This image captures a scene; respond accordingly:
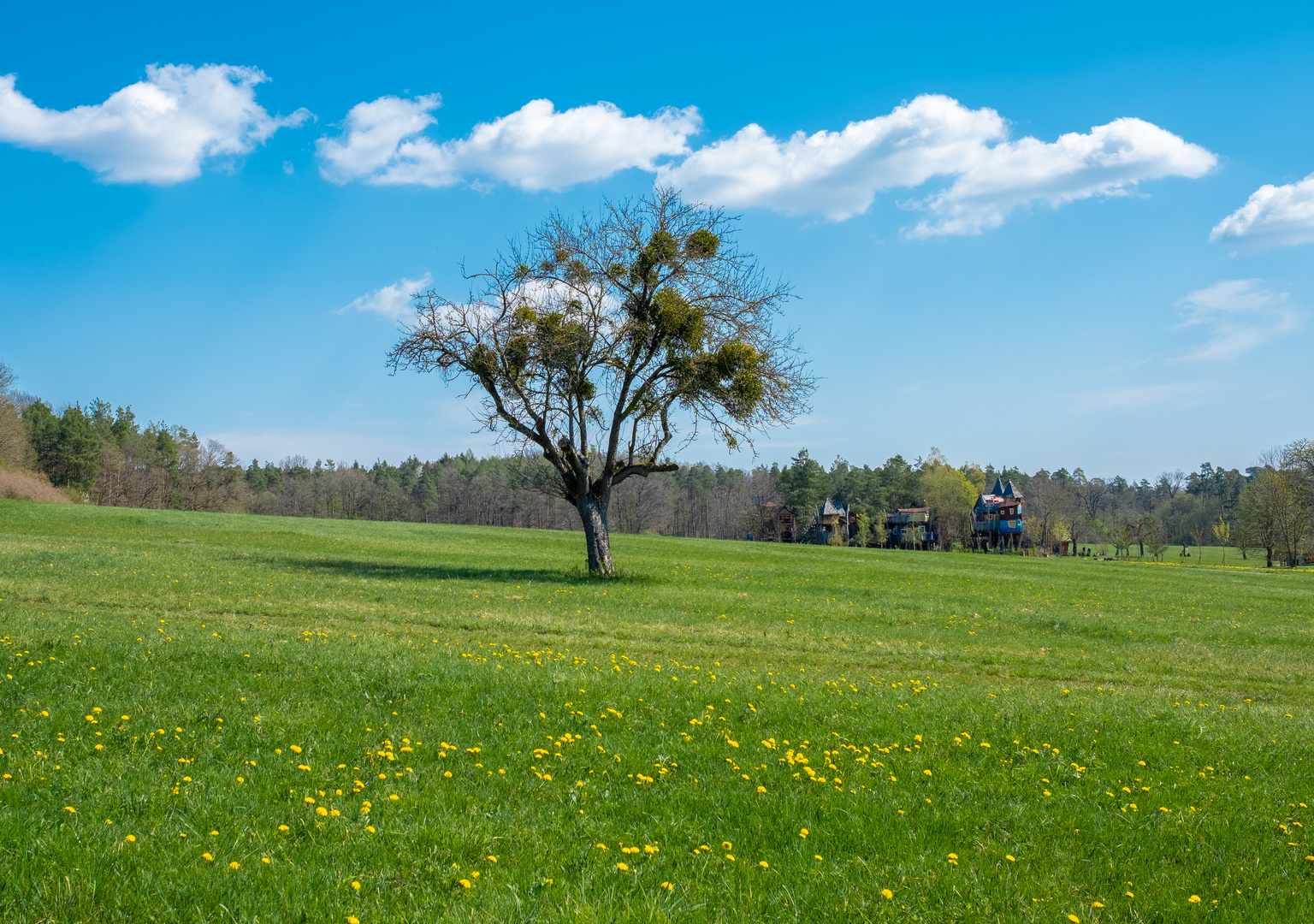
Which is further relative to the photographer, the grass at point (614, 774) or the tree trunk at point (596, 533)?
the tree trunk at point (596, 533)

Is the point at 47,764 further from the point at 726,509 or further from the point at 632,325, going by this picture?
the point at 726,509

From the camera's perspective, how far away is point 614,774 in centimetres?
720

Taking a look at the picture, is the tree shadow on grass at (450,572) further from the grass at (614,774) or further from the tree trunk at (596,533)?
the grass at (614,774)

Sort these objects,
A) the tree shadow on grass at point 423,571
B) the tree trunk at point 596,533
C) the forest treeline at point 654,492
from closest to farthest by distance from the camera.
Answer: the tree shadow on grass at point 423,571 → the tree trunk at point 596,533 → the forest treeline at point 654,492

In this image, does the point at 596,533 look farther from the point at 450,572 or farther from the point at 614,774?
the point at 614,774

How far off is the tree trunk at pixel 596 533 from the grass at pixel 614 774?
1007 cm

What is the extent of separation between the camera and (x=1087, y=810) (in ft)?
22.6

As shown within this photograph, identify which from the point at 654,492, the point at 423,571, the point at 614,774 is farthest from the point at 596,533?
the point at 654,492

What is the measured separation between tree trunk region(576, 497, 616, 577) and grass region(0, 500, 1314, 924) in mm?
10067

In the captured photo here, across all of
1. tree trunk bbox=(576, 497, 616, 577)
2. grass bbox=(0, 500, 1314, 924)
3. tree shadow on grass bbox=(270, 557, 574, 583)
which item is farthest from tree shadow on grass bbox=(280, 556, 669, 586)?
grass bbox=(0, 500, 1314, 924)

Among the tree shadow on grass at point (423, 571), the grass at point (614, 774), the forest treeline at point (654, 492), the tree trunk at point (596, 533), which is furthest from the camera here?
the forest treeline at point (654, 492)

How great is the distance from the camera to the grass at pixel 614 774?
509 centimetres

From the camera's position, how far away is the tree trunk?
26344mm

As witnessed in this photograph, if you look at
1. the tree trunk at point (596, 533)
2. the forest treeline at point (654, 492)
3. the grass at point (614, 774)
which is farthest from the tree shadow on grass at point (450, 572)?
the forest treeline at point (654, 492)
